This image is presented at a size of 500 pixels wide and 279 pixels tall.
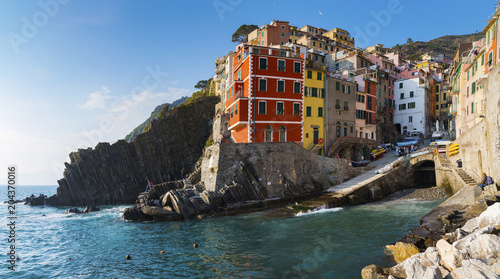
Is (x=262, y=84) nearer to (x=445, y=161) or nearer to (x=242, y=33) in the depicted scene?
(x=445, y=161)

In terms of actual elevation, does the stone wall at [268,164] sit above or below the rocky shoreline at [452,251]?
above

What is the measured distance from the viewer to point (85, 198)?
68.9 metres

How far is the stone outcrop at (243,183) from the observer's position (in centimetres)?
3522

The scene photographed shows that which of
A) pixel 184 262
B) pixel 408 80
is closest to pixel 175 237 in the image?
pixel 184 262

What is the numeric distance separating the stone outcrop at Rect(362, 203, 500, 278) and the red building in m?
30.7

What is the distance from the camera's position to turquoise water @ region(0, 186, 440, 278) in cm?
1730

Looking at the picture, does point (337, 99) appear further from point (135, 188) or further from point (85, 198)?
point (85, 198)

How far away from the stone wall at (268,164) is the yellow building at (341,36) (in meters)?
85.3

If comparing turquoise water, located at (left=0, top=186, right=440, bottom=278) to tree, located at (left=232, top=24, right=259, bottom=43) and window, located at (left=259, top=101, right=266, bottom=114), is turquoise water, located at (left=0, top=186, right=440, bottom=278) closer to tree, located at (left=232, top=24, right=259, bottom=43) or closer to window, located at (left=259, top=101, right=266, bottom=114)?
window, located at (left=259, top=101, right=266, bottom=114)

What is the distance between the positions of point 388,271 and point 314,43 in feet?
297

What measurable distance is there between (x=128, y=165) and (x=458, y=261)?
6806 centimetres

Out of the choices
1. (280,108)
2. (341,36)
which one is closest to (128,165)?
(280,108)

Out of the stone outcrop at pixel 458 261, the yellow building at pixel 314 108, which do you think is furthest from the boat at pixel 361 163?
Answer: the stone outcrop at pixel 458 261

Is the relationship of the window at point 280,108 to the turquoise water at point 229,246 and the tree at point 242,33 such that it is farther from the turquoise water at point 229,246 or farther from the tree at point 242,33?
the tree at point 242,33
